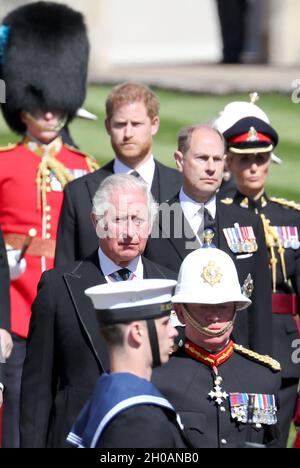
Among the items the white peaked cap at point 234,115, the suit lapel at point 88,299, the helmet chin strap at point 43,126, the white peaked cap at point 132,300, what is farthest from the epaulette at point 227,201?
the white peaked cap at point 132,300

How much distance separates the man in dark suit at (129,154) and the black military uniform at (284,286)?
0.40m

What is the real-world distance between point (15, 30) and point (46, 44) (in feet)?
0.68

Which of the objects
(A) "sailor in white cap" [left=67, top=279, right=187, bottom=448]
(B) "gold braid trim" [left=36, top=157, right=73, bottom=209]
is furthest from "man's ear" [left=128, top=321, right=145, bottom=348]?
(B) "gold braid trim" [left=36, top=157, right=73, bottom=209]

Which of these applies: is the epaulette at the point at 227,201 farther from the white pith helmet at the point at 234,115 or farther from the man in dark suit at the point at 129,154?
the white pith helmet at the point at 234,115

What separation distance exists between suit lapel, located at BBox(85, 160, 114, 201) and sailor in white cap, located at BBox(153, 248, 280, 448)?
5.91 ft

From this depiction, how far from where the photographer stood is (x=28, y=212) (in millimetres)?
Answer: 9875

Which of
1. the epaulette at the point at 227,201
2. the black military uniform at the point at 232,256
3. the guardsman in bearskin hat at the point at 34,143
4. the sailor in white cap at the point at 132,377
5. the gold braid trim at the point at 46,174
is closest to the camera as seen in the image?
the sailor in white cap at the point at 132,377

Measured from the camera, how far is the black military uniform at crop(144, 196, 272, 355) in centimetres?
825

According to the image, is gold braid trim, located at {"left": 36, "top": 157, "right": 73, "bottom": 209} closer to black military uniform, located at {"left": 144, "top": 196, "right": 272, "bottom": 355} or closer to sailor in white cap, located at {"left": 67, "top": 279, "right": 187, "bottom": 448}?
black military uniform, located at {"left": 144, "top": 196, "right": 272, "bottom": 355}

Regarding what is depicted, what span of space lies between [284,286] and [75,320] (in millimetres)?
1939

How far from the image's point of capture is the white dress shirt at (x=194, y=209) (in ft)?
27.3

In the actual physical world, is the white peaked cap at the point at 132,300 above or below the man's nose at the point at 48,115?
below

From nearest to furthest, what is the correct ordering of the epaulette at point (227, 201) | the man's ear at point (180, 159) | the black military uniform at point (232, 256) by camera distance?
the black military uniform at point (232, 256) < the man's ear at point (180, 159) < the epaulette at point (227, 201)

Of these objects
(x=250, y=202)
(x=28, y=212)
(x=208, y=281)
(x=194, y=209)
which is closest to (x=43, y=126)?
(x=28, y=212)
